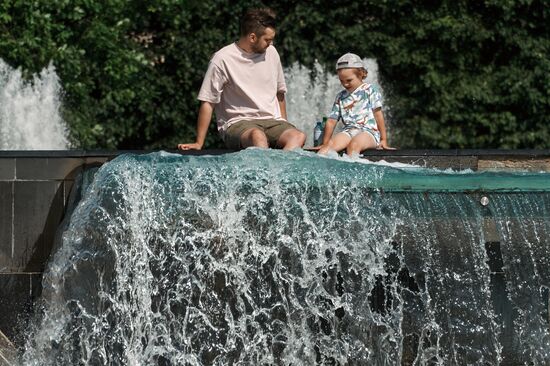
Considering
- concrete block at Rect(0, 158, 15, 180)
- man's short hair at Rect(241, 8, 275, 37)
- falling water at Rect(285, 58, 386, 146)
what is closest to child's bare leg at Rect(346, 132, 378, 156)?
man's short hair at Rect(241, 8, 275, 37)

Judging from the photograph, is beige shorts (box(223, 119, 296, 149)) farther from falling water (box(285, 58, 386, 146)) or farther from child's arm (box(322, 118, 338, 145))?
falling water (box(285, 58, 386, 146))

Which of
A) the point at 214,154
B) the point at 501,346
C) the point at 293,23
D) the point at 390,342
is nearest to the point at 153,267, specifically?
the point at 214,154

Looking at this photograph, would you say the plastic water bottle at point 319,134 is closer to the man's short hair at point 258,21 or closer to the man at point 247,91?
the man at point 247,91

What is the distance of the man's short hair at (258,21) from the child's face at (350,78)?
50 cm

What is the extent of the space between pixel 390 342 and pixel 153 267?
1273mm

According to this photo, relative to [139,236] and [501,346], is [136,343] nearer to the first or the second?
[139,236]

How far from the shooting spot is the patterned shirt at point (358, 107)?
822 cm

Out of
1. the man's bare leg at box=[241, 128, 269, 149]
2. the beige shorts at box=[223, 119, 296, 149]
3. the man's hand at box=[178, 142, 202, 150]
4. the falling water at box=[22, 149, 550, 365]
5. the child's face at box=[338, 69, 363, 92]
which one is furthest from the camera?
the child's face at box=[338, 69, 363, 92]

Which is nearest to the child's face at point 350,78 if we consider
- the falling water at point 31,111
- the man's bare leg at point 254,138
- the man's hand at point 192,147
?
the man's bare leg at point 254,138

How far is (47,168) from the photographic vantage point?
7.80m

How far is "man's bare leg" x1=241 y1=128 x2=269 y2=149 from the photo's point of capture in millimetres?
7887

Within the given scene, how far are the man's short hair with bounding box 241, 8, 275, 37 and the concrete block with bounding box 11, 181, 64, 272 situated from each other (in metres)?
1.40

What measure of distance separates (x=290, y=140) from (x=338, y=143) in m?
0.28

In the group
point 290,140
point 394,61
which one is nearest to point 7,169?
point 290,140
